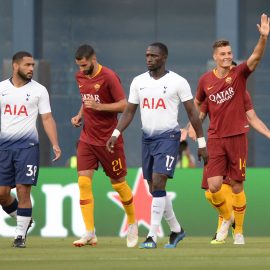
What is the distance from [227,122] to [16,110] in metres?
2.53

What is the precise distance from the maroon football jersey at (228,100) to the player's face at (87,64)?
4.51 feet

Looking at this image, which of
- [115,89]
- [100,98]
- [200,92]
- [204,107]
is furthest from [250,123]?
[100,98]

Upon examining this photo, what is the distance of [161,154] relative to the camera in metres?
17.1

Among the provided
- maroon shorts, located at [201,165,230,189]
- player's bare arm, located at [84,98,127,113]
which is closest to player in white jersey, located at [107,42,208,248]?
player's bare arm, located at [84,98,127,113]

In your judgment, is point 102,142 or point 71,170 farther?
point 71,170

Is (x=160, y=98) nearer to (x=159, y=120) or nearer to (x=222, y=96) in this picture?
(x=159, y=120)

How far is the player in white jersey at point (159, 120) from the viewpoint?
17031mm

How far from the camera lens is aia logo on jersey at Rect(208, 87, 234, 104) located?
17984 millimetres

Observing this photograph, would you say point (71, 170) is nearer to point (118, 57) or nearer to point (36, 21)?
point (36, 21)

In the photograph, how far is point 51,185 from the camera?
2266 centimetres

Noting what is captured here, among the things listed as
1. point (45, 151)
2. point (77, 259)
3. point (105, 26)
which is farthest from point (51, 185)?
point (105, 26)

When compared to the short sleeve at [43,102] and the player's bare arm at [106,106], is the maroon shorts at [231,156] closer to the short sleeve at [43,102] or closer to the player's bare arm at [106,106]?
the player's bare arm at [106,106]

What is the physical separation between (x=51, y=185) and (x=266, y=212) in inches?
128

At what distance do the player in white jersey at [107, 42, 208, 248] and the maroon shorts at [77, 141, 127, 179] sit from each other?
838 millimetres
